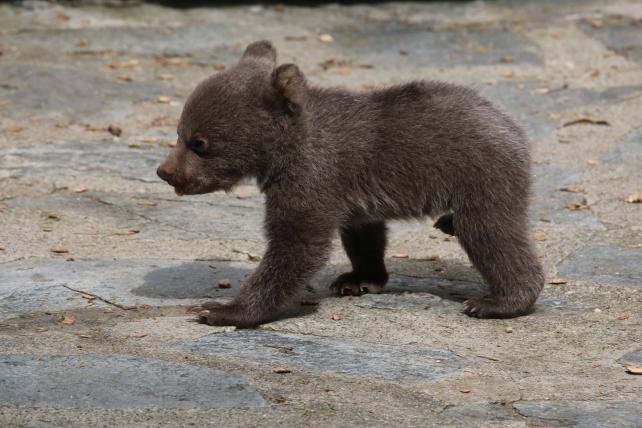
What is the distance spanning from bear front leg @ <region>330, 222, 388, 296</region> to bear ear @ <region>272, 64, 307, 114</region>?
69 centimetres

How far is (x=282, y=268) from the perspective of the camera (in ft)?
16.4

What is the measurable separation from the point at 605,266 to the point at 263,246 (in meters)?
1.86

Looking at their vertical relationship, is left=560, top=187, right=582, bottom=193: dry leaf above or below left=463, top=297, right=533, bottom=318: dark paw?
above

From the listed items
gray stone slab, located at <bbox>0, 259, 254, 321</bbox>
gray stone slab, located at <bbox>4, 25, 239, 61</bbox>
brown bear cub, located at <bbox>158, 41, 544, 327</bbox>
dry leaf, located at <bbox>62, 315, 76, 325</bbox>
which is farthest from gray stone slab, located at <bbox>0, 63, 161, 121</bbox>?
dry leaf, located at <bbox>62, 315, 76, 325</bbox>

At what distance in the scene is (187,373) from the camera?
160 inches

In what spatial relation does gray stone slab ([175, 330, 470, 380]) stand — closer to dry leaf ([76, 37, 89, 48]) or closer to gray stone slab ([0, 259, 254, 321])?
gray stone slab ([0, 259, 254, 321])

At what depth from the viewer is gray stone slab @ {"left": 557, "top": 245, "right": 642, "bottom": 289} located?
546cm

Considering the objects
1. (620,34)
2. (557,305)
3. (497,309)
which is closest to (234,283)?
(497,309)

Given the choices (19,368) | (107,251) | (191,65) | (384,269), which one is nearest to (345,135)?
(384,269)

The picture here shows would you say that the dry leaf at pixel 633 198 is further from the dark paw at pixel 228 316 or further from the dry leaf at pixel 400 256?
the dark paw at pixel 228 316

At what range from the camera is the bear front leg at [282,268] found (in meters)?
4.90

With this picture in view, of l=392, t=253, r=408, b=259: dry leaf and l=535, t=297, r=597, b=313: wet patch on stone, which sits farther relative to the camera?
l=392, t=253, r=408, b=259: dry leaf

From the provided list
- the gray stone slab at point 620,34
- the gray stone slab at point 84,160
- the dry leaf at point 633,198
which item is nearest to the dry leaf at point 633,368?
the dry leaf at point 633,198

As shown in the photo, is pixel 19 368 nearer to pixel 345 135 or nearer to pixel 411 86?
pixel 345 135
